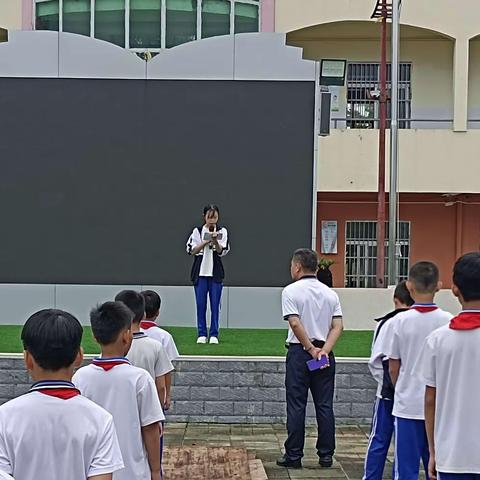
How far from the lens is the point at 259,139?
14242 millimetres

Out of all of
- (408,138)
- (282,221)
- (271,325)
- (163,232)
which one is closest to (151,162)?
(163,232)

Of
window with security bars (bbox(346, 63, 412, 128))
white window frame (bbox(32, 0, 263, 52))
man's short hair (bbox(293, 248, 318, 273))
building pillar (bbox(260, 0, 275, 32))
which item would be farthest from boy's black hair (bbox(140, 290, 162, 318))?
window with security bars (bbox(346, 63, 412, 128))

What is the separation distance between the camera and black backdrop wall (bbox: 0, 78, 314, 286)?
14133 mm

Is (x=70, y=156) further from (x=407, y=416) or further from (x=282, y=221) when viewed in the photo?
(x=407, y=416)

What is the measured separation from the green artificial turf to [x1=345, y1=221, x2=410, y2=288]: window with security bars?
935 cm

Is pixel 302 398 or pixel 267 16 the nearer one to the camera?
pixel 302 398

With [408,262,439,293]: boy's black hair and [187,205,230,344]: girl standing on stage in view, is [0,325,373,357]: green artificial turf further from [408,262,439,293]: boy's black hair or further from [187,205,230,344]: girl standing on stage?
[408,262,439,293]: boy's black hair

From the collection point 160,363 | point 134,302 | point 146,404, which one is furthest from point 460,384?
point 134,302

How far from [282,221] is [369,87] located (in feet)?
32.0

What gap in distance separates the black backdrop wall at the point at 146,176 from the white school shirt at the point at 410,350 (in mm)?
8251

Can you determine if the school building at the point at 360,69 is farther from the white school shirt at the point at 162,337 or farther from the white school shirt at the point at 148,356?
the white school shirt at the point at 148,356

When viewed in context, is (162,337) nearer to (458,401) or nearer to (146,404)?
(146,404)

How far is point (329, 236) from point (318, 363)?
15907 millimetres

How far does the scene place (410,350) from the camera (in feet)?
19.0
